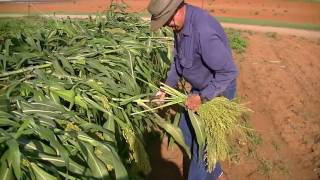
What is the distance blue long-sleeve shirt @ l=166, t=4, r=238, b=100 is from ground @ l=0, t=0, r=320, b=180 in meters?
1.24

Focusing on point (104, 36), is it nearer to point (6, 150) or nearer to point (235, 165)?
point (235, 165)

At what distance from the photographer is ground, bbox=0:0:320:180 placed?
14.4 ft

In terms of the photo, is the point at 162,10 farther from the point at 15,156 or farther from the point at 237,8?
the point at 237,8

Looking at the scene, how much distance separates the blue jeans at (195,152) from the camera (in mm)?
3539

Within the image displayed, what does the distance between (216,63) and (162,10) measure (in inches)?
20.2

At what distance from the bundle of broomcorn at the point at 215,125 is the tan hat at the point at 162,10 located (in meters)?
0.55

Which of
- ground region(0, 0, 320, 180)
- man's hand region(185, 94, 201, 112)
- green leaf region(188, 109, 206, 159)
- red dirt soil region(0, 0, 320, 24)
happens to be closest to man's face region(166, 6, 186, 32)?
man's hand region(185, 94, 201, 112)

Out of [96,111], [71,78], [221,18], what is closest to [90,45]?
[71,78]

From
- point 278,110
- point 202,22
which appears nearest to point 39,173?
point 202,22

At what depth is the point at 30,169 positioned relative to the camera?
204 cm

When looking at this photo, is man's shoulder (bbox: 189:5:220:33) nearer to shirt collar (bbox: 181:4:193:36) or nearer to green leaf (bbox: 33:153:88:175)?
shirt collar (bbox: 181:4:193:36)

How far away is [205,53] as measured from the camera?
311 centimetres

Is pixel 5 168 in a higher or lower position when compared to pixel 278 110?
higher

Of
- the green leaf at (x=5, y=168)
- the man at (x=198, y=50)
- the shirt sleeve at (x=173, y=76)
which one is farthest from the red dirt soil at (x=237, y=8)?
the green leaf at (x=5, y=168)
